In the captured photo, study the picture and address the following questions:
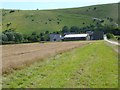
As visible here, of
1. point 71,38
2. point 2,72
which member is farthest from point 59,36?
point 2,72

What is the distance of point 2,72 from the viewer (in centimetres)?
1997

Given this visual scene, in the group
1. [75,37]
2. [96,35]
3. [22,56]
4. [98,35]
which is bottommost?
[75,37]

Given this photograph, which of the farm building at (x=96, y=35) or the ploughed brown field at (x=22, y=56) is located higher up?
the ploughed brown field at (x=22, y=56)

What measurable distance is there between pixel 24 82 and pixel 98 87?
3668 millimetres

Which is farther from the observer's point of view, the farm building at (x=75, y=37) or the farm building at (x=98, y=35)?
the farm building at (x=75, y=37)

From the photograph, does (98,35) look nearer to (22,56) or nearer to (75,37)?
(75,37)

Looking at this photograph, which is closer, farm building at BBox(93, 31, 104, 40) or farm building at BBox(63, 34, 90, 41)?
farm building at BBox(93, 31, 104, 40)

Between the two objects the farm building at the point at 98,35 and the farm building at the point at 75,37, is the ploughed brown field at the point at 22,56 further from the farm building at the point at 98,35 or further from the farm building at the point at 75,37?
the farm building at the point at 75,37

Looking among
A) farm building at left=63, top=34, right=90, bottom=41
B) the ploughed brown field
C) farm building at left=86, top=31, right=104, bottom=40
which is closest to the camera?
the ploughed brown field

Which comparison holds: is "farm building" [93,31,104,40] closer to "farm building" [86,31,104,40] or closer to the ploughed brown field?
"farm building" [86,31,104,40]

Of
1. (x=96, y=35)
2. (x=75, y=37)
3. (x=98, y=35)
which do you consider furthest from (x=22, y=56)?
(x=96, y=35)

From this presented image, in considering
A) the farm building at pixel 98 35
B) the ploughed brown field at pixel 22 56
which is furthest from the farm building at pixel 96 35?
the ploughed brown field at pixel 22 56

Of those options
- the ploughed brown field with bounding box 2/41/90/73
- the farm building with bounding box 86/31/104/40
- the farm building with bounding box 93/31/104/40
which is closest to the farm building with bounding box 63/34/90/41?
the farm building with bounding box 86/31/104/40

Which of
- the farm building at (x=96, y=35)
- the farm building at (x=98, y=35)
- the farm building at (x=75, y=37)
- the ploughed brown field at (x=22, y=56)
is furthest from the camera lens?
the farm building at (x=75, y=37)
